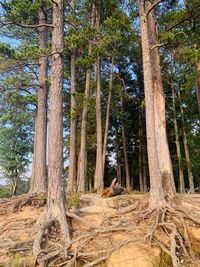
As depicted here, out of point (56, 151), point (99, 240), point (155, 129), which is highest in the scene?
point (155, 129)

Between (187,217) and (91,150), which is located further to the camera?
(91,150)

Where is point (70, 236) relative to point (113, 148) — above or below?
below

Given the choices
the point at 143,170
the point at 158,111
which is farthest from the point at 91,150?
the point at 158,111

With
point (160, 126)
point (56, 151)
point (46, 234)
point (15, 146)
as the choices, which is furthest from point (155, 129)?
point (15, 146)

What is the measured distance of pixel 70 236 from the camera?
6.02 m

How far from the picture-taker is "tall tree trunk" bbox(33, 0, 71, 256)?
6252mm

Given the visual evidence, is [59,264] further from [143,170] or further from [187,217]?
[143,170]

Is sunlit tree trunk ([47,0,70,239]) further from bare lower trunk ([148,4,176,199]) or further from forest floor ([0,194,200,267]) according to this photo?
bare lower trunk ([148,4,176,199])

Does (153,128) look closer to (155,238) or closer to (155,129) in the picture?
(155,129)

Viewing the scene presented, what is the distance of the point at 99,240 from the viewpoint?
6.09 m

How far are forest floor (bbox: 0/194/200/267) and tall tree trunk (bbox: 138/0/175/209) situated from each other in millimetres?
711

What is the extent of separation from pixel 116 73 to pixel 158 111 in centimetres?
1171

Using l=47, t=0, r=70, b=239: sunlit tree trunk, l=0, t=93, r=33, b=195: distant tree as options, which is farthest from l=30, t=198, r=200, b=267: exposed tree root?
l=0, t=93, r=33, b=195: distant tree

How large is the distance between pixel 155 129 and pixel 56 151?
11.3 feet
